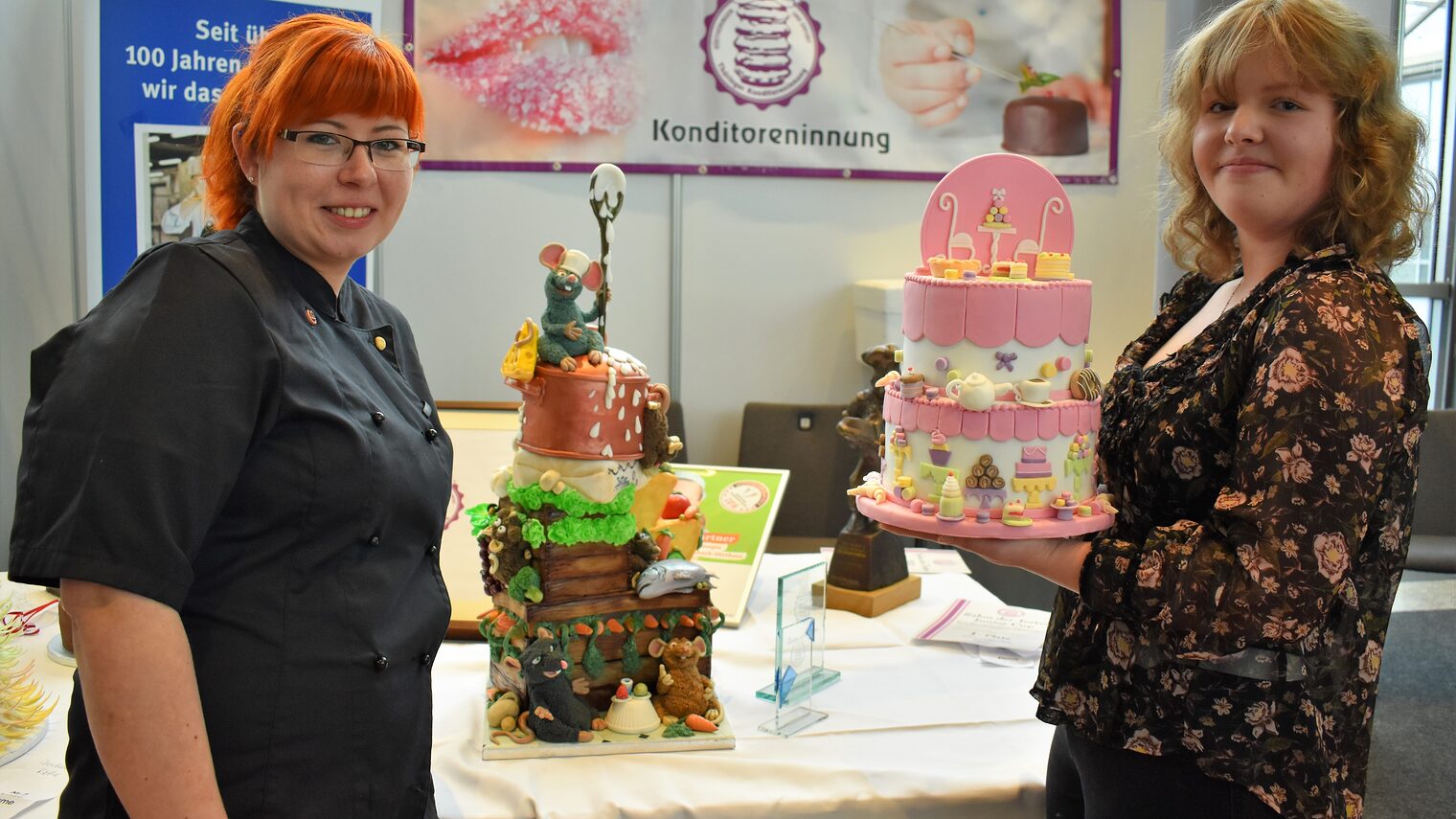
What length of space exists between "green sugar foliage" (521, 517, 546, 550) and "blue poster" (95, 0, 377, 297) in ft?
5.41

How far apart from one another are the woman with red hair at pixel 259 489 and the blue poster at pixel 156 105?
1.98 m

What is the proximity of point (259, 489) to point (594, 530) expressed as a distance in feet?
2.80

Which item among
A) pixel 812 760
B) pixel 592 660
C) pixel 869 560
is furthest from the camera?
pixel 869 560

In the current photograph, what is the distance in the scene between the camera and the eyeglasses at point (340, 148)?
120 centimetres

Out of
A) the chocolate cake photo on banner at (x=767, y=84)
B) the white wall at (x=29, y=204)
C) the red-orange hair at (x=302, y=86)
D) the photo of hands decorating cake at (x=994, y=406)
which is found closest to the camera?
the red-orange hair at (x=302, y=86)

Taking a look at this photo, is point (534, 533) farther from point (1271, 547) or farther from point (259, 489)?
point (1271, 547)

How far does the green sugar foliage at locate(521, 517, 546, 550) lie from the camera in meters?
1.88

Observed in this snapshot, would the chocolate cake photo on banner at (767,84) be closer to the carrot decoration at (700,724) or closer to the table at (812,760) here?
the table at (812,760)

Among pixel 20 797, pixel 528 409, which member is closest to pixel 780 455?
pixel 528 409

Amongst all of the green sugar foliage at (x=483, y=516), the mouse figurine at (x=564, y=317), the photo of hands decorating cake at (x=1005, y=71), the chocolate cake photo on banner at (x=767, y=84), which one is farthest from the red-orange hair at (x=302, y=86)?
the photo of hands decorating cake at (x=1005, y=71)

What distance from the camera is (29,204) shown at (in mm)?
3398

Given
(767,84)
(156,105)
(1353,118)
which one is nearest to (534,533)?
(1353,118)

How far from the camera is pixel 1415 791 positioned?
2939 millimetres

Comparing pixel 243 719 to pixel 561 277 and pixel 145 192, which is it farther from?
pixel 145 192
